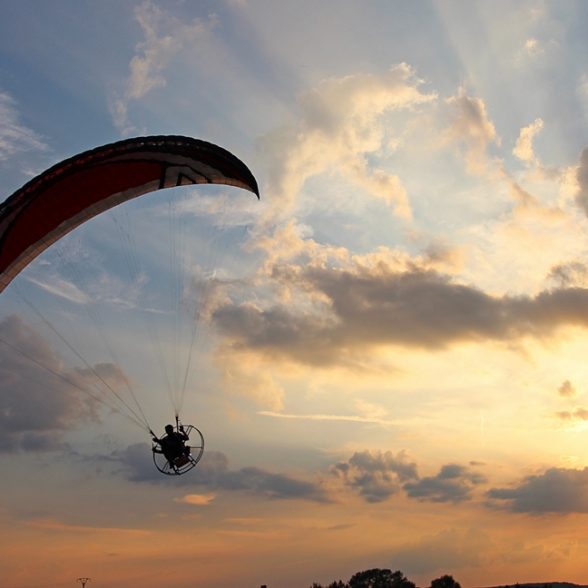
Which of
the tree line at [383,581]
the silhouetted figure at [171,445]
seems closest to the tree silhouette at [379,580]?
the tree line at [383,581]

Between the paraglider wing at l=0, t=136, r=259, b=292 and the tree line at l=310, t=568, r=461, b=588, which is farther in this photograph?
the tree line at l=310, t=568, r=461, b=588

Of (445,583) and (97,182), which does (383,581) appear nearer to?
(445,583)

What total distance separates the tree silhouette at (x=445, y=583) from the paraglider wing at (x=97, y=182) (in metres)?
137

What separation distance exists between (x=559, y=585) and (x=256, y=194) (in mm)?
193766

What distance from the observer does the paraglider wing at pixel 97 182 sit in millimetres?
26578

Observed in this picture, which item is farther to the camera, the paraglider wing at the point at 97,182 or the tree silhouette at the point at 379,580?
the tree silhouette at the point at 379,580

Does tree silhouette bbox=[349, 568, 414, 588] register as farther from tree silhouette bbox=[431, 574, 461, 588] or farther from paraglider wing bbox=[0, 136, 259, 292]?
paraglider wing bbox=[0, 136, 259, 292]

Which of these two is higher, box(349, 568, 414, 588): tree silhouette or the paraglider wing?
the paraglider wing

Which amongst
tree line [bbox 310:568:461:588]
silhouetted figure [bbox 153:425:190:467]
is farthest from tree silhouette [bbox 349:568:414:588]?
silhouetted figure [bbox 153:425:190:467]

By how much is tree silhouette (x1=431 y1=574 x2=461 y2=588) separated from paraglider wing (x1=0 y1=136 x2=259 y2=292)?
137 m

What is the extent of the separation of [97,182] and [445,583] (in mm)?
142125

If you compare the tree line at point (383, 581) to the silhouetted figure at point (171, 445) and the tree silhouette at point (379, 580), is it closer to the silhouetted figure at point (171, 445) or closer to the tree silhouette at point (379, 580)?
the tree silhouette at point (379, 580)

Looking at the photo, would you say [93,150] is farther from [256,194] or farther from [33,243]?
[256,194]

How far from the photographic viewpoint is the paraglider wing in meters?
26.6
